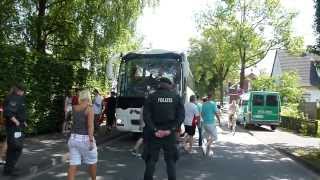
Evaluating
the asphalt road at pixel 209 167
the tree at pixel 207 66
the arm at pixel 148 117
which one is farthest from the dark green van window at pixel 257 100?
the tree at pixel 207 66

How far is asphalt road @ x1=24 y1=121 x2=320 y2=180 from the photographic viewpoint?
12359mm

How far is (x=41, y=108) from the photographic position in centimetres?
2094

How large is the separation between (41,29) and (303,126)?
15.8 meters

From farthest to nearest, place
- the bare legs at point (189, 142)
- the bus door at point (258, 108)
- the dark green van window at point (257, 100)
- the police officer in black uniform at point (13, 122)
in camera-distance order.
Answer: the dark green van window at point (257, 100), the bus door at point (258, 108), the bare legs at point (189, 142), the police officer in black uniform at point (13, 122)

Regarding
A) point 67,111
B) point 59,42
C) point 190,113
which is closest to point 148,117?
point 190,113

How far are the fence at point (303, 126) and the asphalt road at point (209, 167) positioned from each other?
1050cm

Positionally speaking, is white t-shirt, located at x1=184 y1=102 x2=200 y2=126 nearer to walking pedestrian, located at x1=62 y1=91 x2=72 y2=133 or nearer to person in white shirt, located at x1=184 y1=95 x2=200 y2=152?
person in white shirt, located at x1=184 y1=95 x2=200 y2=152

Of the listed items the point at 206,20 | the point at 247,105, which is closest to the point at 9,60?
the point at 247,105

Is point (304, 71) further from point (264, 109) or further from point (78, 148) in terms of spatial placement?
point (78, 148)

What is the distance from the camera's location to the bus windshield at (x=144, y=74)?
21.8m

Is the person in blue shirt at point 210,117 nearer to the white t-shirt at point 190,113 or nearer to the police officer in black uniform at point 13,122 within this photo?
the white t-shirt at point 190,113

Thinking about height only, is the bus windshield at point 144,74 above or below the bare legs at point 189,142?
above

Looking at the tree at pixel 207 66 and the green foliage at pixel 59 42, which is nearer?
the green foliage at pixel 59 42

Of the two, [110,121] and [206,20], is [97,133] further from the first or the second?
[206,20]
